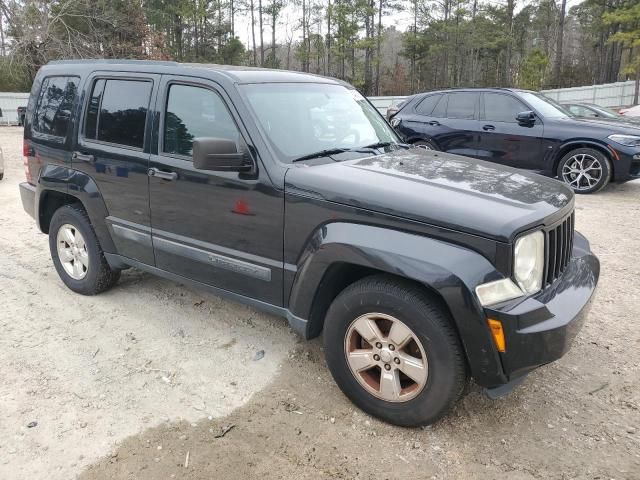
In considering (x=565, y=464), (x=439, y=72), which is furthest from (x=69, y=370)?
(x=439, y=72)

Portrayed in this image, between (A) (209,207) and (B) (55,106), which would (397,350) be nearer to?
(A) (209,207)

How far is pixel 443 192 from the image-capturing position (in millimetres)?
2723

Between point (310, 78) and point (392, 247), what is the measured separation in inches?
74.2

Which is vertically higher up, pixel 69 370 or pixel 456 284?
pixel 456 284

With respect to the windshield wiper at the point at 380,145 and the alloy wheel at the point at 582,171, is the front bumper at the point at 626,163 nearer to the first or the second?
the alloy wheel at the point at 582,171

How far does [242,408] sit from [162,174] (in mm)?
1663

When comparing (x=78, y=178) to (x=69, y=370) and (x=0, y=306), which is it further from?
(x=69, y=370)

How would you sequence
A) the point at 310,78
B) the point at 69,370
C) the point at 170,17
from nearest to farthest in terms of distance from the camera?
1. the point at 69,370
2. the point at 310,78
3. the point at 170,17

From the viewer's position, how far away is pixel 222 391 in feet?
10.4

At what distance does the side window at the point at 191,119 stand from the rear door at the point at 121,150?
20cm

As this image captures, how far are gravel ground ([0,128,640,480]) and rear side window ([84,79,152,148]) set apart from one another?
→ 56.8 inches

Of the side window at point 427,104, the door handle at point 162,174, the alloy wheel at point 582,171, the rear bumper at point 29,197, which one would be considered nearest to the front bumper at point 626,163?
the alloy wheel at point 582,171

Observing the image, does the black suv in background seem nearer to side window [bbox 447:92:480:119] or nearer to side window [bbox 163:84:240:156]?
side window [bbox 447:92:480:119]

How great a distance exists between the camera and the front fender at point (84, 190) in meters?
4.07
